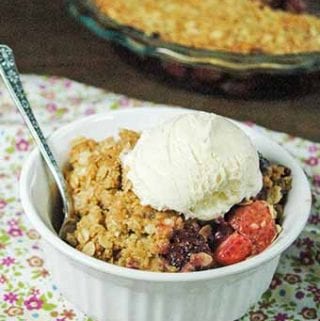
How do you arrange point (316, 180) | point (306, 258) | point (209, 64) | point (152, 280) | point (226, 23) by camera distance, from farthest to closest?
point (226, 23) < point (209, 64) < point (316, 180) < point (306, 258) < point (152, 280)

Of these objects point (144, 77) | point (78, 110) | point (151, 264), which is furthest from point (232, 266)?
point (144, 77)

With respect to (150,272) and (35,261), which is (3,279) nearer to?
(35,261)

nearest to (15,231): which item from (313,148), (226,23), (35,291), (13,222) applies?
(13,222)

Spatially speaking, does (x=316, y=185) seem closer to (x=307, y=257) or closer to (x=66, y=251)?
(x=307, y=257)

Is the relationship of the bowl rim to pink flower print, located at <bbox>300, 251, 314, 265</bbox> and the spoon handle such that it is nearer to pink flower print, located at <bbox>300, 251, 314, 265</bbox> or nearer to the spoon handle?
the spoon handle

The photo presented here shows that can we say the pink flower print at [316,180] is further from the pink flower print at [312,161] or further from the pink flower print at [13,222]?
the pink flower print at [13,222]

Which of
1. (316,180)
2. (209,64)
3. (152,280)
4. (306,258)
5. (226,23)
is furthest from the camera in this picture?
(226,23)

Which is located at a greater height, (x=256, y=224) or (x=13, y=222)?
(x=256, y=224)
